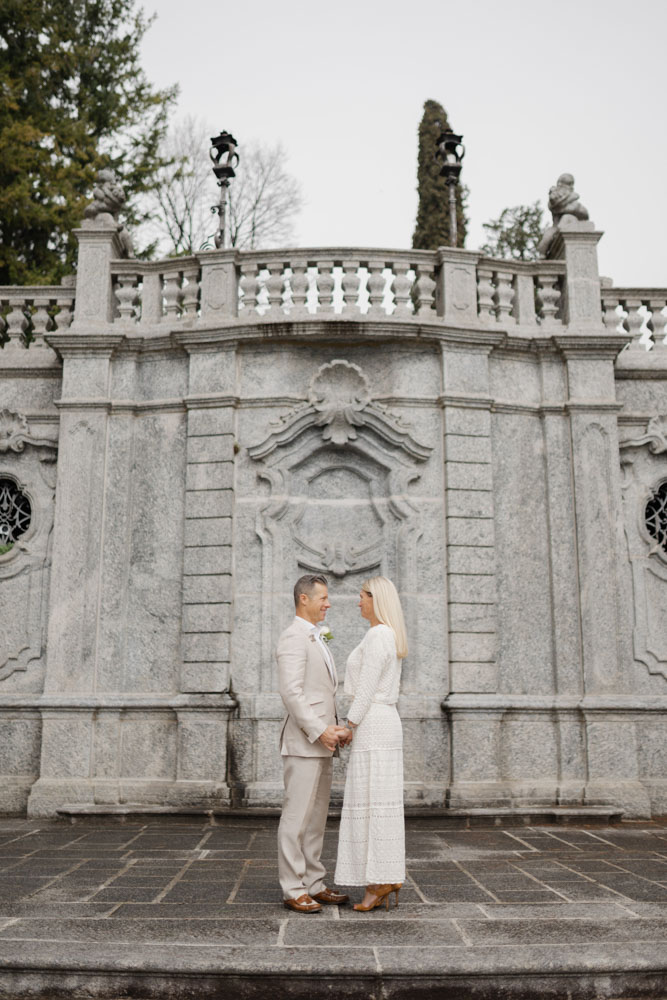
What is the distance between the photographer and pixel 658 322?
11.0 meters

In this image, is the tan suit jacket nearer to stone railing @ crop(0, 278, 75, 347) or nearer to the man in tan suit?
the man in tan suit

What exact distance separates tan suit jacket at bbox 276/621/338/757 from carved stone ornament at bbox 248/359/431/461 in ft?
15.1

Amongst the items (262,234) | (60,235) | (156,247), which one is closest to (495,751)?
(60,235)

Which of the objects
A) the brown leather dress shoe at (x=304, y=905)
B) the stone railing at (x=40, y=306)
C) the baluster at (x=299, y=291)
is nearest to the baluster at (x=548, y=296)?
the baluster at (x=299, y=291)

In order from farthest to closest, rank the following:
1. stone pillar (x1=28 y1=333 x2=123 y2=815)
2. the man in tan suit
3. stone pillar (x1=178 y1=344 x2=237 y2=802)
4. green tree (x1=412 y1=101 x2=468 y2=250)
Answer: green tree (x1=412 y1=101 x2=468 y2=250) < stone pillar (x1=28 y1=333 x2=123 y2=815) < stone pillar (x1=178 y1=344 x2=237 y2=802) < the man in tan suit

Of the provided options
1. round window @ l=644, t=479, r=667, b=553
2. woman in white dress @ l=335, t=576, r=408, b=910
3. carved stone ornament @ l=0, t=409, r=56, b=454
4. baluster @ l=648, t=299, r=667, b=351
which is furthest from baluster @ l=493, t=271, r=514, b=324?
woman in white dress @ l=335, t=576, r=408, b=910

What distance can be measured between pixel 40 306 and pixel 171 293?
1.64m

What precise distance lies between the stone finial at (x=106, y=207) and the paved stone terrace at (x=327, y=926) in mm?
6794

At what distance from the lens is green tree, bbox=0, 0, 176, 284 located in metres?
16.5

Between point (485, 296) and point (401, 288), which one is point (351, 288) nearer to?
point (401, 288)

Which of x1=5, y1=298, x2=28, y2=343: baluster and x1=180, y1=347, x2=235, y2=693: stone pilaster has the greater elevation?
x1=5, y1=298, x2=28, y2=343: baluster

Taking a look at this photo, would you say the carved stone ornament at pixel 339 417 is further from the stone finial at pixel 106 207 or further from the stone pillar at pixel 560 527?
the stone finial at pixel 106 207

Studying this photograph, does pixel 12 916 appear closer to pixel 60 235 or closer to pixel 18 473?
pixel 18 473

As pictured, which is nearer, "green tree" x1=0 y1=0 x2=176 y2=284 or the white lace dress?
the white lace dress
